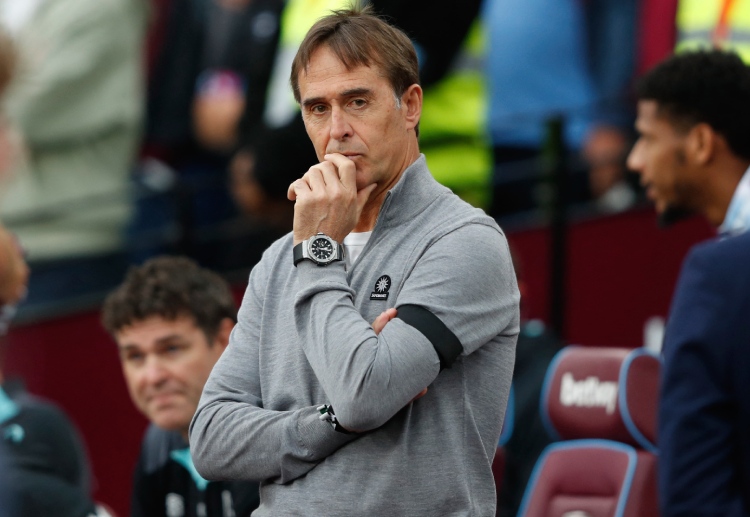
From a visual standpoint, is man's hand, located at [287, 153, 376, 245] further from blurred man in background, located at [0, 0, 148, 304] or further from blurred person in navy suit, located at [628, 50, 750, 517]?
blurred man in background, located at [0, 0, 148, 304]

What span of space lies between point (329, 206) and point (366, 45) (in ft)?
1.25

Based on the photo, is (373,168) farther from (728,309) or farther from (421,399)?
(728,309)

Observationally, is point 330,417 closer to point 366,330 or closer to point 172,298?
point 366,330

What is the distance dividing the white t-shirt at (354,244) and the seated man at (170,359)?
138 centimetres

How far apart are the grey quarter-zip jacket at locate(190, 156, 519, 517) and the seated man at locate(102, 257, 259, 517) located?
124 centimetres

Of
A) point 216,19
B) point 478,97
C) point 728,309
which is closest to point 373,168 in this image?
point 728,309

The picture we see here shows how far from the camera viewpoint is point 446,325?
Result: 265cm

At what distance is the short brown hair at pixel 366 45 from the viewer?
289cm

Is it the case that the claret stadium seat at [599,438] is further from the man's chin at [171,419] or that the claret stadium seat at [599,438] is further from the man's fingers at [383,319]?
the man's fingers at [383,319]


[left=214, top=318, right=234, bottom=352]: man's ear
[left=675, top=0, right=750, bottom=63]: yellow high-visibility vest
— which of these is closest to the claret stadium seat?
[left=214, top=318, right=234, bottom=352]: man's ear

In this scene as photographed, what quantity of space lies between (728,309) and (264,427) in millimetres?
1026

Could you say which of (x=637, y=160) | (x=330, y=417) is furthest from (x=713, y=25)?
(x=330, y=417)

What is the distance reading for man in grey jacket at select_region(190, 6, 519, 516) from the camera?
103 inches

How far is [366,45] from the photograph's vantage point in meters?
2.89
